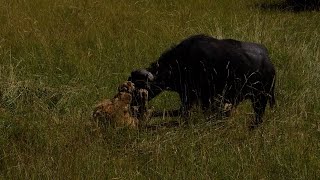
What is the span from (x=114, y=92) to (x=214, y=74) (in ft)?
4.35

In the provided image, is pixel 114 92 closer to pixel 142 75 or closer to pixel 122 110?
pixel 142 75

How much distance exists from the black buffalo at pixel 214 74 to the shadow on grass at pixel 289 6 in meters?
5.23

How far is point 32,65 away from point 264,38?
115 inches

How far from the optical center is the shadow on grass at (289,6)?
9.80 metres

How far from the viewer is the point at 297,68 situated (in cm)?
588

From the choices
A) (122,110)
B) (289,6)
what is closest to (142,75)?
(122,110)

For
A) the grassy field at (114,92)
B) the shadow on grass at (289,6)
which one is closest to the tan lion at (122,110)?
the grassy field at (114,92)

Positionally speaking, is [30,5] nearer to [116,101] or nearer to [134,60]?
[134,60]

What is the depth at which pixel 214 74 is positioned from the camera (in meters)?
4.67

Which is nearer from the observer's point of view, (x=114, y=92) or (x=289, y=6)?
(x=114, y=92)

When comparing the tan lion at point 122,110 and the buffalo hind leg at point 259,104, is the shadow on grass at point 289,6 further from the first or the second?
the tan lion at point 122,110

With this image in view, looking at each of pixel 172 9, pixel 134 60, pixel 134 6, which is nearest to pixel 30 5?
pixel 134 6

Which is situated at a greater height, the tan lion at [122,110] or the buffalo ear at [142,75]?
the buffalo ear at [142,75]

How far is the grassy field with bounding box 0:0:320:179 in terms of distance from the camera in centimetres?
373
